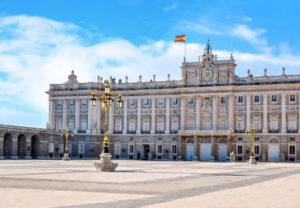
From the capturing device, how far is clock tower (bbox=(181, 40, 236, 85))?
72312mm

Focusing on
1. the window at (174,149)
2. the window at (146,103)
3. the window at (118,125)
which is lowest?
the window at (174,149)

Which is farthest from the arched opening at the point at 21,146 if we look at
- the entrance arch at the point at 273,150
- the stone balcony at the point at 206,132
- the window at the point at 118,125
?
the entrance arch at the point at 273,150

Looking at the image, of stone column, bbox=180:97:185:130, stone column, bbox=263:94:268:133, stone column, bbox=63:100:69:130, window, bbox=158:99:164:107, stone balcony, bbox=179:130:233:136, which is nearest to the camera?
stone column, bbox=263:94:268:133

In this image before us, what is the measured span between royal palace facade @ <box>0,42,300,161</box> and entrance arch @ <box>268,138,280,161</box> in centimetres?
14

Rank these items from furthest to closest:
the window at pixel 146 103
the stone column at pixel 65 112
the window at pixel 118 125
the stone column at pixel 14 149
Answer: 1. the stone column at pixel 65 112
2. the window at pixel 118 125
3. the window at pixel 146 103
4. the stone column at pixel 14 149

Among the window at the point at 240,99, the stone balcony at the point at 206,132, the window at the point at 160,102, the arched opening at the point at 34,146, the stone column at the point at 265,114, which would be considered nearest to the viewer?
the stone column at the point at 265,114

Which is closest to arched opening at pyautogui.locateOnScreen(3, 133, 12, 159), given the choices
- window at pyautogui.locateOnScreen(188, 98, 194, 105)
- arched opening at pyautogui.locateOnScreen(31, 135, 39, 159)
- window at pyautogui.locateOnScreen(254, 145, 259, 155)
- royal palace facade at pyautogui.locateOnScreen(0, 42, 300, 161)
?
royal palace facade at pyautogui.locateOnScreen(0, 42, 300, 161)

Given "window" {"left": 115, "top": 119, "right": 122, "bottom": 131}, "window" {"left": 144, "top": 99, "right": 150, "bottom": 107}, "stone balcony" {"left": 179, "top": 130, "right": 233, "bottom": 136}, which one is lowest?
"stone balcony" {"left": 179, "top": 130, "right": 233, "bottom": 136}

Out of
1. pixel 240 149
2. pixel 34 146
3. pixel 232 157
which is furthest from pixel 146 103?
pixel 34 146

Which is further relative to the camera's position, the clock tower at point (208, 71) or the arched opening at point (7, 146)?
the clock tower at point (208, 71)

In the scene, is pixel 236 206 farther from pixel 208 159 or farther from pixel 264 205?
pixel 208 159

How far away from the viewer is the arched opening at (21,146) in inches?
2697

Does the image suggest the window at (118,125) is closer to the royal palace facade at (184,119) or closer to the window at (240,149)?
the royal palace facade at (184,119)

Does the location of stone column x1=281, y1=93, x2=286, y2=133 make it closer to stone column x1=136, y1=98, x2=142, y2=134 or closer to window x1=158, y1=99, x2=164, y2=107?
window x1=158, y1=99, x2=164, y2=107
